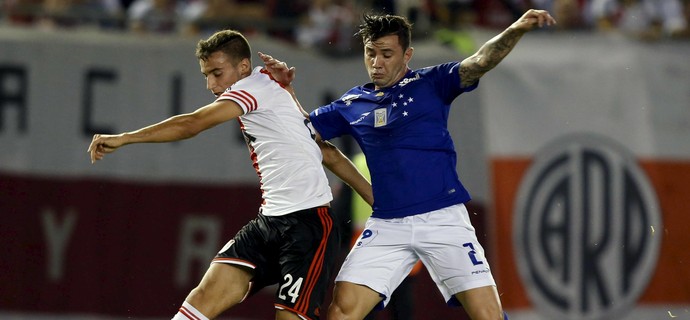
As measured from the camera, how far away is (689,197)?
12867 mm

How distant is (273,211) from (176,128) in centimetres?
90

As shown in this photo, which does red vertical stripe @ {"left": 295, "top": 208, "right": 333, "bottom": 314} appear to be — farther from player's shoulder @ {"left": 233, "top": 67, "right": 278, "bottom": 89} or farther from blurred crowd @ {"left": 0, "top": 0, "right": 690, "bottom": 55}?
blurred crowd @ {"left": 0, "top": 0, "right": 690, "bottom": 55}

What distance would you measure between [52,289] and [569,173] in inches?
221

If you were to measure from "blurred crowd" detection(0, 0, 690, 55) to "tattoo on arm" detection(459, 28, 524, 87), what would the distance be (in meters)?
4.82

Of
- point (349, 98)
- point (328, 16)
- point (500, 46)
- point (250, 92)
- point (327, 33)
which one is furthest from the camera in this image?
point (328, 16)

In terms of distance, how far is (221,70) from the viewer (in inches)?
306

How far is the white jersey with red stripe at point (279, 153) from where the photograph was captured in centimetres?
768

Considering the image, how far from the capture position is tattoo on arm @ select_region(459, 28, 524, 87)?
24.4 ft

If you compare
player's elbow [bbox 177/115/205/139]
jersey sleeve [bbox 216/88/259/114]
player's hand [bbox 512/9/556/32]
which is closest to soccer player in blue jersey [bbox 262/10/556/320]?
jersey sleeve [bbox 216/88/259/114]

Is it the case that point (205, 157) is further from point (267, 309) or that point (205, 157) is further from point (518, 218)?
point (518, 218)

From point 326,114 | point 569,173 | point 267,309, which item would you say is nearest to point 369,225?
point 326,114

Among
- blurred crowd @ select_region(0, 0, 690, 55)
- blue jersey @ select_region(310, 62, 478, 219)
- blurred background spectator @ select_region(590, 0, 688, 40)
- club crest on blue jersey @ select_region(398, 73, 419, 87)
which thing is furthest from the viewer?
blurred background spectator @ select_region(590, 0, 688, 40)

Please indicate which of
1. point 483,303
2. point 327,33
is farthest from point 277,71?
point 327,33

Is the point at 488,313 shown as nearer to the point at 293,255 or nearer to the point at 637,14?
the point at 293,255
